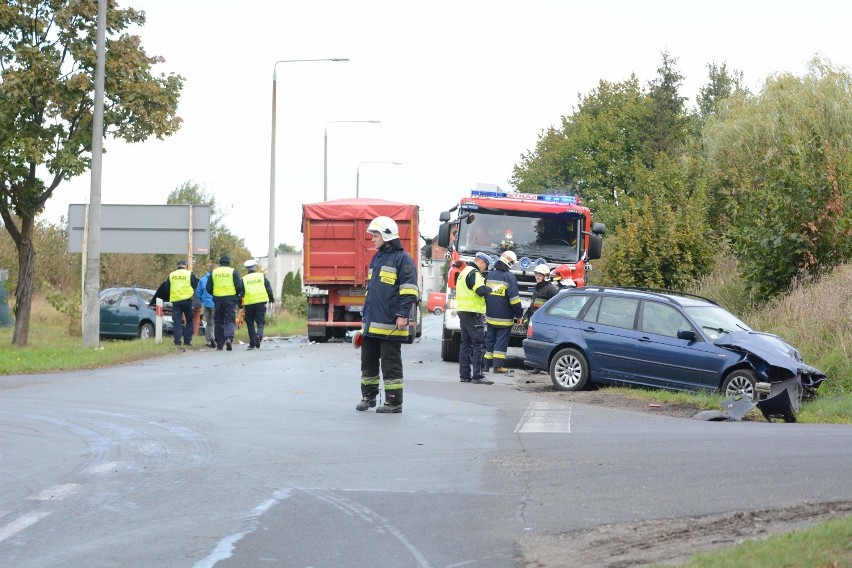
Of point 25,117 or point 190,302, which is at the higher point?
point 25,117

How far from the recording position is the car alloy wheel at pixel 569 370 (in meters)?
16.2

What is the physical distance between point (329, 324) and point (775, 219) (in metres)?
10.9

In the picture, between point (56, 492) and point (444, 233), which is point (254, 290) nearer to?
point (444, 233)

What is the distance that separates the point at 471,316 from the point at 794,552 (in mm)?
12565

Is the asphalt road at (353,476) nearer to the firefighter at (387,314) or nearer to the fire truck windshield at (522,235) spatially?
the firefighter at (387,314)

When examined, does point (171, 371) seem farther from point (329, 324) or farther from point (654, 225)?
point (654, 225)

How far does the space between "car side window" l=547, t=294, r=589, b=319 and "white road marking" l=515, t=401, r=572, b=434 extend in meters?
2.66

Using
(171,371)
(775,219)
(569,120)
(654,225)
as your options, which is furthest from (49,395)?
(569,120)

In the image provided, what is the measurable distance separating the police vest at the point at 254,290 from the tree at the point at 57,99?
3.71m

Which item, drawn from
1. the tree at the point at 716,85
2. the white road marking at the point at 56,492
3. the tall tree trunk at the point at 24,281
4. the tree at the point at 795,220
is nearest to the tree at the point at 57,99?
the tall tree trunk at the point at 24,281

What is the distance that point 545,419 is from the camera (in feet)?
40.0

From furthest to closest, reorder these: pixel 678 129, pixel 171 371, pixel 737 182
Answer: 1. pixel 678 129
2. pixel 737 182
3. pixel 171 371

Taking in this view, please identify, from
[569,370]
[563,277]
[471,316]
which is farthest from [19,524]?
[563,277]

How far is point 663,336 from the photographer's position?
15.5 m
